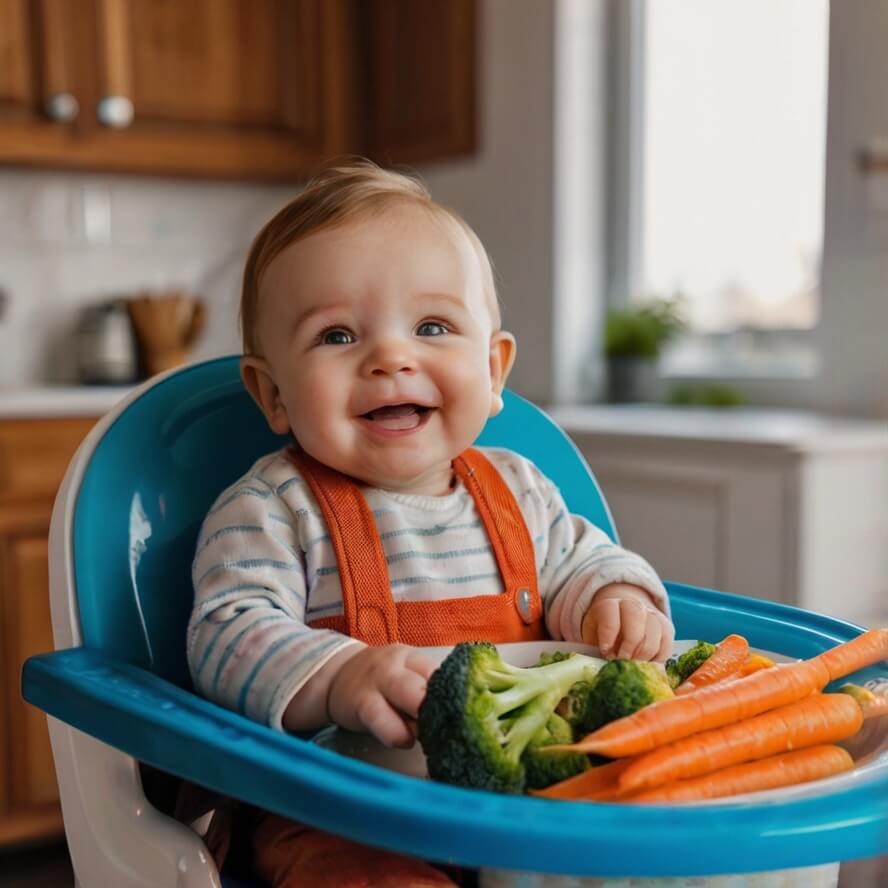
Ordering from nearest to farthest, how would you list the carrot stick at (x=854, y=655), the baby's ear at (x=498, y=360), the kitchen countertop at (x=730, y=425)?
the carrot stick at (x=854, y=655) < the baby's ear at (x=498, y=360) < the kitchen countertop at (x=730, y=425)

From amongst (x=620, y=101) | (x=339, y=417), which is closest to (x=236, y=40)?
(x=620, y=101)

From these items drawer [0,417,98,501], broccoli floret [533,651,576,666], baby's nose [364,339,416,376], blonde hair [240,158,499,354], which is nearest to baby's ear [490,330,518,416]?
blonde hair [240,158,499,354]

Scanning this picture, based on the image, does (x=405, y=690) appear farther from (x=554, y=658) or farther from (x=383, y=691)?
(x=554, y=658)

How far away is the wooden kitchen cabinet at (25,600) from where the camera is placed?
212 centimetres

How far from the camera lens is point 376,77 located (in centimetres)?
280

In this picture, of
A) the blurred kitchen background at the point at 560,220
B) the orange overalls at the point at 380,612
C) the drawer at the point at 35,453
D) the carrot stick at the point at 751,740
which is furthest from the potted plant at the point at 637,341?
the carrot stick at the point at 751,740

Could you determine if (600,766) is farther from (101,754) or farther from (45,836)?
(45,836)

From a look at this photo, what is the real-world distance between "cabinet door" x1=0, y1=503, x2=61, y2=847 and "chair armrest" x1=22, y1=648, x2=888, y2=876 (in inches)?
64.7

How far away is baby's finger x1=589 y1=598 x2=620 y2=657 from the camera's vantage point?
869mm

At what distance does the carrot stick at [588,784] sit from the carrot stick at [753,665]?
159 mm

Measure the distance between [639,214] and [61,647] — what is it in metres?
1.85

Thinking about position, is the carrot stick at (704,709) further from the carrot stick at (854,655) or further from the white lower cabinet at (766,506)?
the white lower cabinet at (766,506)

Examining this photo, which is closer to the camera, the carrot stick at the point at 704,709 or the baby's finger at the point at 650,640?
the carrot stick at the point at 704,709

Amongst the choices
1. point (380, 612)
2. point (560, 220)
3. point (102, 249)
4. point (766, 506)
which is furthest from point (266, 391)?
point (102, 249)
